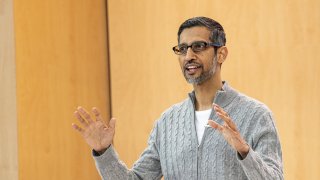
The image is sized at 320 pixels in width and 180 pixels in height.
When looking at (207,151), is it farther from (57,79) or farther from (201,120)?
(57,79)

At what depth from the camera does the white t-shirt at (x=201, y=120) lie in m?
2.20

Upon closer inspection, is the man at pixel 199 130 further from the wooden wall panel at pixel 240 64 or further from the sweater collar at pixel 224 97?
the wooden wall panel at pixel 240 64

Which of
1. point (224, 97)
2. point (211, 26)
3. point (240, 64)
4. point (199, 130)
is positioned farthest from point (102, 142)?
point (240, 64)

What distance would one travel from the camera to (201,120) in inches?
87.7

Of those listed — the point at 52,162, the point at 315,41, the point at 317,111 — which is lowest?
the point at 52,162

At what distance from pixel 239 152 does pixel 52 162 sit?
2.40 meters

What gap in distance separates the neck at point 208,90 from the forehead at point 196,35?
0.46 ft

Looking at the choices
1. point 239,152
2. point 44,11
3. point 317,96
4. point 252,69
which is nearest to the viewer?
point 239,152

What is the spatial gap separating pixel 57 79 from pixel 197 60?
2121mm

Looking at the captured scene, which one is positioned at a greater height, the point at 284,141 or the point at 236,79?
the point at 236,79

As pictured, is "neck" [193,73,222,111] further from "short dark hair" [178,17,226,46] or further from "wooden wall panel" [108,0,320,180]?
"wooden wall panel" [108,0,320,180]

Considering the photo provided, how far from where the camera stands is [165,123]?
233cm

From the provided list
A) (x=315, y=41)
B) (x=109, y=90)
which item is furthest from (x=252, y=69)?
(x=109, y=90)

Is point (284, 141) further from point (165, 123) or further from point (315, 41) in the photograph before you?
point (165, 123)
